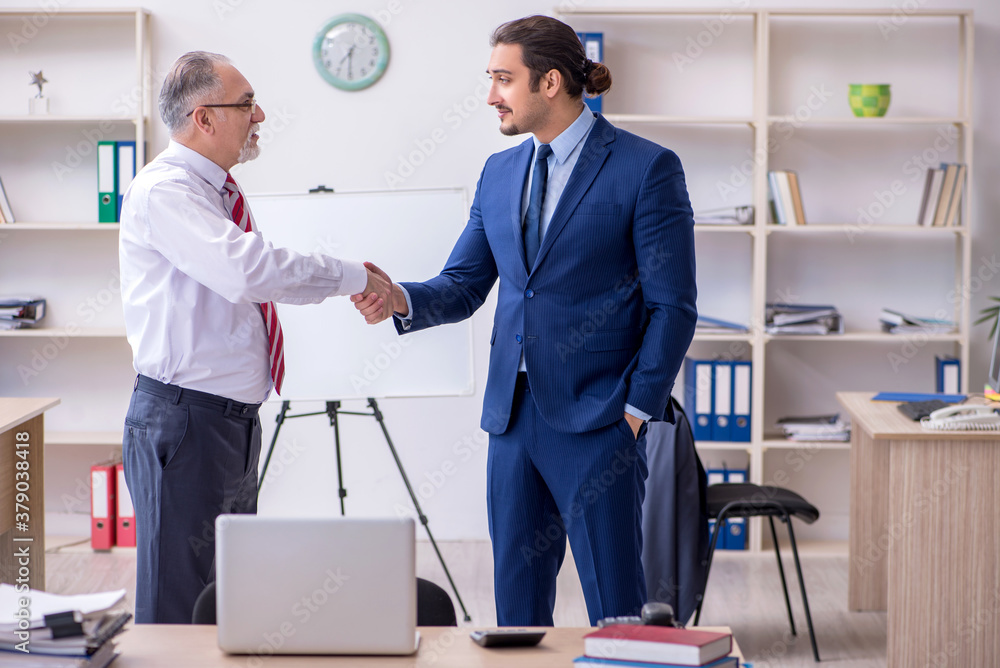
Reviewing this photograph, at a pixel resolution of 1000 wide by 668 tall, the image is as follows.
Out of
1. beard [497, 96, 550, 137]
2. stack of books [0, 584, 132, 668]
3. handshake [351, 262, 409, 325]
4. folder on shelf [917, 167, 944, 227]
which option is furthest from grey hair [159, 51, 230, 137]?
folder on shelf [917, 167, 944, 227]

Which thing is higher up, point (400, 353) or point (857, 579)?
point (400, 353)

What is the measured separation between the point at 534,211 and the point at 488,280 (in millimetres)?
355

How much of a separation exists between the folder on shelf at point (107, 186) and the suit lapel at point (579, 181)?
2695mm

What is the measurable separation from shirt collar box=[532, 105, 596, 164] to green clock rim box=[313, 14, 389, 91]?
2297 millimetres

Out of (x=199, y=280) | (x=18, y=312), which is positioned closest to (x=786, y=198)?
(x=199, y=280)

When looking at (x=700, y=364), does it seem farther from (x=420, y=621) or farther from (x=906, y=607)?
(x=420, y=621)

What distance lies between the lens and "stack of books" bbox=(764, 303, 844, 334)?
403 cm

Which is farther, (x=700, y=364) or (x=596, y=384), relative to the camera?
(x=700, y=364)

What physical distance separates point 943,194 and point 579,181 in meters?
2.61

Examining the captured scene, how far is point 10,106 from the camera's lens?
4.25 meters

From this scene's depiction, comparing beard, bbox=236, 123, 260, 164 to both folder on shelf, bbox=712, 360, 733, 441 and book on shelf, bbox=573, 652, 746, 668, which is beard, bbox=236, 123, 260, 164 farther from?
folder on shelf, bbox=712, 360, 733, 441

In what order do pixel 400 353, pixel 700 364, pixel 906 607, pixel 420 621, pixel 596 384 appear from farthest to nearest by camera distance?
1. pixel 700 364
2. pixel 400 353
3. pixel 906 607
4. pixel 596 384
5. pixel 420 621

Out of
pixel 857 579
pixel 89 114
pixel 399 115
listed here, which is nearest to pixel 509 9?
pixel 399 115

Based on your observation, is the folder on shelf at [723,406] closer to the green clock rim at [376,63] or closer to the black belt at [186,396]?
the green clock rim at [376,63]
